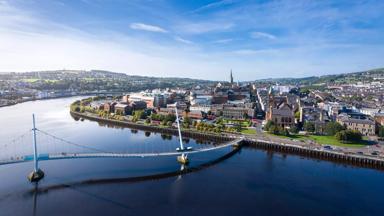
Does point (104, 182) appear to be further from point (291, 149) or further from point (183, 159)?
point (291, 149)

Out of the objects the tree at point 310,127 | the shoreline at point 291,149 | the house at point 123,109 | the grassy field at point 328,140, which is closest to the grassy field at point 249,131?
the shoreline at point 291,149

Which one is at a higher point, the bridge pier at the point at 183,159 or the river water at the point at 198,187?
the bridge pier at the point at 183,159

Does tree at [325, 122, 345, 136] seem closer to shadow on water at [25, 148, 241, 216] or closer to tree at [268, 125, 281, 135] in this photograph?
tree at [268, 125, 281, 135]

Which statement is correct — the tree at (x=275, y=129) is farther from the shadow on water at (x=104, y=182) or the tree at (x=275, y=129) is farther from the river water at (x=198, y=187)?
the shadow on water at (x=104, y=182)

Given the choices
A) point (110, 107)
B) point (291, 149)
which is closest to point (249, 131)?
point (291, 149)

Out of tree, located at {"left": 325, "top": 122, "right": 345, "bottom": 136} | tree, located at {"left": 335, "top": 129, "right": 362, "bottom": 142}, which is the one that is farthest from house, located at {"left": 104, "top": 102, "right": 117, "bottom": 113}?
tree, located at {"left": 335, "top": 129, "right": 362, "bottom": 142}
